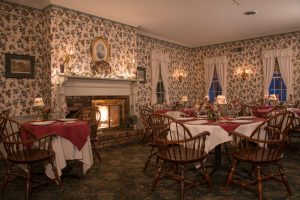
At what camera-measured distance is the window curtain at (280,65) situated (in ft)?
27.7

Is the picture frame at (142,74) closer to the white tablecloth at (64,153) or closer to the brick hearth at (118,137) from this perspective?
the brick hearth at (118,137)

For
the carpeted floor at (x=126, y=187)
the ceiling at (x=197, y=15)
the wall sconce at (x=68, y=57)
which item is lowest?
the carpeted floor at (x=126, y=187)

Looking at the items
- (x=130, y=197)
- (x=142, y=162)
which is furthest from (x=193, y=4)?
(x=130, y=197)

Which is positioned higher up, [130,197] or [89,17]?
[89,17]

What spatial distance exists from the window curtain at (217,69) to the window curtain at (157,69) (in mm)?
1950

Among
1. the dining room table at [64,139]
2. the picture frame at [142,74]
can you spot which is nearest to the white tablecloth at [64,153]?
the dining room table at [64,139]

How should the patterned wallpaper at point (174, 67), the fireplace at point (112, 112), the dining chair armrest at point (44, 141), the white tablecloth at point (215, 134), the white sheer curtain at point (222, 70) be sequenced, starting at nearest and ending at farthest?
1. the dining chair armrest at point (44, 141)
2. the white tablecloth at point (215, 134)
3. the fireplace at point (112, 112)
4. the patterned wallpaper at point (174, 67)
5. the white sheer curtain at point (222, 70)

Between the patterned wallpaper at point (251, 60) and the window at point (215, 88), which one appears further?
the window at point (215, 88)

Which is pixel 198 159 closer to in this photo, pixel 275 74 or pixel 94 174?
pixel 94 174

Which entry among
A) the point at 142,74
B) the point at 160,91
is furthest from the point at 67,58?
the point at 160,91

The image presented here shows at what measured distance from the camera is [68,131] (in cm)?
356

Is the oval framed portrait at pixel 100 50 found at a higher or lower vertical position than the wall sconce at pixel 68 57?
higher

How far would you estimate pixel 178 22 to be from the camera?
23.9 ft

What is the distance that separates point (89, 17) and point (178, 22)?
8.34 ft
